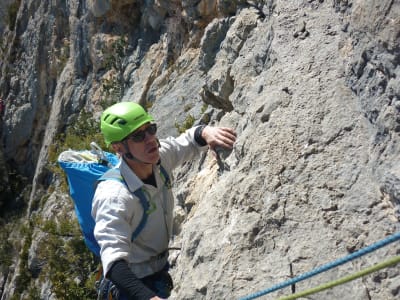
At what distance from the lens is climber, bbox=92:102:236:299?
140 inches

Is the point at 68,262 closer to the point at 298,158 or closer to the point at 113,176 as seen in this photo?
the point at 113,176

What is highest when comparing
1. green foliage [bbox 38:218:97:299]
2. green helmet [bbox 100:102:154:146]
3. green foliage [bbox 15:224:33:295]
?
green helmet [bbox 100:102:154:146]

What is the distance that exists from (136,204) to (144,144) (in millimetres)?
430

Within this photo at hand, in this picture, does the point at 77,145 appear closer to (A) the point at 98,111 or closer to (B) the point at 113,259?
(A) the point at 98,111

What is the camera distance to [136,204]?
150 inches

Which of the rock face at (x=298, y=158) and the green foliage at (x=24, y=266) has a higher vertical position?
the rock face at (x=298, y=158)

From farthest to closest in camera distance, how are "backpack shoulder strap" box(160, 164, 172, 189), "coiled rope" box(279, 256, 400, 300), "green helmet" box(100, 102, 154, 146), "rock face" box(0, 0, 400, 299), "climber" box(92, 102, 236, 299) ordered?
1. "backpack shoulder strap" box(160, 164, 172, 189)
2. "green helmet" box(100, 102, 154, 146)
3. "climber" box(92, 102, 236, 299)
4. "rock face" box(0, 0, 400, 299)
5. "coiled rope" box(279, 256, 400, 300)

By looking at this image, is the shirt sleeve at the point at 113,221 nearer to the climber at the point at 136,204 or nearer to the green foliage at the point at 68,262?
the climber at the point at 136,204

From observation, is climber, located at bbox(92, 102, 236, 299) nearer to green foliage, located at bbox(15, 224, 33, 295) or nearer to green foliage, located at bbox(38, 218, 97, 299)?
green foliage, located at bbox(38, 218, 97, 299)

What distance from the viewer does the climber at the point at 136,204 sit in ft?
11.7

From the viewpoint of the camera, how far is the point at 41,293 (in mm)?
16016

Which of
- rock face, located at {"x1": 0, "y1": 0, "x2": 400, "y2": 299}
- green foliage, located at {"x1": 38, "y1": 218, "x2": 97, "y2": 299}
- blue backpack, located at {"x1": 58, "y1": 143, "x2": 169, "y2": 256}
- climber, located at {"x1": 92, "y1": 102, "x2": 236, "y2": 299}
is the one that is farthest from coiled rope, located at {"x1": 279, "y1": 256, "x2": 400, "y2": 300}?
green foliage, located at {"x1": 38, "y1": 218, "x2": 97, "y2": 299}

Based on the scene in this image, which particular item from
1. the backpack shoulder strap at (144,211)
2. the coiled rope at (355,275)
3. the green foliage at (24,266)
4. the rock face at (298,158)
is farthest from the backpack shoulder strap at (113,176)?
the green foliage at (24,266)

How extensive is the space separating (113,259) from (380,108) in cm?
181
